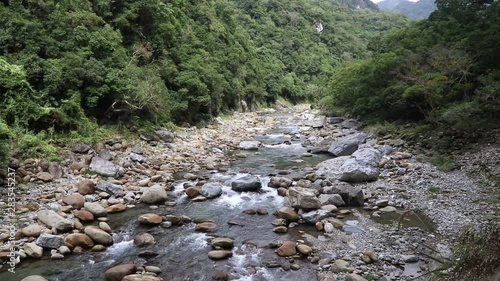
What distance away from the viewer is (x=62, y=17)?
1500cm

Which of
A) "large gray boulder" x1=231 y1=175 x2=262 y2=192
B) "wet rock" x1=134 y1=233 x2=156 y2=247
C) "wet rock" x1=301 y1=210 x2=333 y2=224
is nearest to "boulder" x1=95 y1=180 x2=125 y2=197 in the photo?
"wet rock" x1=134 y1=233 x2=156 y2=247

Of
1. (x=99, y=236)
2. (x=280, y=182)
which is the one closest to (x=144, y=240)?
(x=99, y=236)

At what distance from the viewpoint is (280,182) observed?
12.7 metres

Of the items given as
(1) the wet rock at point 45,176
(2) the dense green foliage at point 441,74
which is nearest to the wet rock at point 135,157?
(1) the wet rock at point 45,176

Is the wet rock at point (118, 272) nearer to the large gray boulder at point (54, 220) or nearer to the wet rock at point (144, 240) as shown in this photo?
the wet rock at point (144, 240)

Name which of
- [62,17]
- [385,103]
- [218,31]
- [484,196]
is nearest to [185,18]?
[218,31]

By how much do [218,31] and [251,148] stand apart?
22.1 metres

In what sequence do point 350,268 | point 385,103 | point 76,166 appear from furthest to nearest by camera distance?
point 385,103, point 76,166, point 350,268

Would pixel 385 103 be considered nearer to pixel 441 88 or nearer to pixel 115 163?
pixel 441 88

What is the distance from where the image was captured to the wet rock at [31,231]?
8.00 meters

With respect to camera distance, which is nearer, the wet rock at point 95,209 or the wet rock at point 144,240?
the wet rock at point 144,240

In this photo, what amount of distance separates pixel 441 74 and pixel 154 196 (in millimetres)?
14930

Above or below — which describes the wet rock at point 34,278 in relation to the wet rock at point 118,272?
above

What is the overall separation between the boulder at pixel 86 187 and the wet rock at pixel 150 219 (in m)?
2.61
